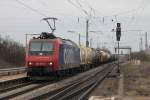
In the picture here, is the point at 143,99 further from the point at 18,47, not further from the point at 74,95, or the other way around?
the point at 18,47

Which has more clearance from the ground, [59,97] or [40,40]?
[40,40]

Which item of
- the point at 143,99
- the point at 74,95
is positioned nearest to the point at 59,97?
the point at 74,95

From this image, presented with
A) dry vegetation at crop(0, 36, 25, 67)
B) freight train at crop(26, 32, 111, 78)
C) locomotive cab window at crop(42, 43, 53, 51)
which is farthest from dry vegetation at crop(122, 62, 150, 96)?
dry vegetation at crop(0, 36, 25, 67)

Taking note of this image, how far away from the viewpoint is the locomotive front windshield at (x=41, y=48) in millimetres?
31217

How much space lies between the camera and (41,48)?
31391mm

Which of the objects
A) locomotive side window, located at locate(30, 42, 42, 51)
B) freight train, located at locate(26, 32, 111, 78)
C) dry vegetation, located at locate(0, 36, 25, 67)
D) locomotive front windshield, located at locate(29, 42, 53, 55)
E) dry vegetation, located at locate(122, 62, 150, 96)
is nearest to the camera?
dry vegetation, located at locate(122, 62, 150, 96)

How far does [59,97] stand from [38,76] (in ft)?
31.9

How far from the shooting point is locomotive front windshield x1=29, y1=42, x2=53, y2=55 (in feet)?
102

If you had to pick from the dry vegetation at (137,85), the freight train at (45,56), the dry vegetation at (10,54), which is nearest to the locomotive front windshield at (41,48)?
the freight train at (45,56)

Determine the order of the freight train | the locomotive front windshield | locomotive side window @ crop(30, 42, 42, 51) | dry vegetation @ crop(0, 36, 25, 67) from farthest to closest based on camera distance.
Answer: dry vegetation @ crop(0, 36, 25, 67), locomotive side window @ crop(30, 42, 42, 51), the locomotive front windshield, the freight train

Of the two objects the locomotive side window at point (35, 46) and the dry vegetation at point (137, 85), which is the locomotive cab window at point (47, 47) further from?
the dry vegetation at point (137, 85)

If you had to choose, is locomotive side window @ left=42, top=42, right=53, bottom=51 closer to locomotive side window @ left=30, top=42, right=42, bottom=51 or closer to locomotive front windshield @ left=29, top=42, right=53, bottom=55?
locomotive front windshield @ left=29, top=42, right=53, bottom=55

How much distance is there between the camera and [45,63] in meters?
30.5

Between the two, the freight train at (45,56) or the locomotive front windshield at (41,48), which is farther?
the locomotive front windshield at (41,48)
